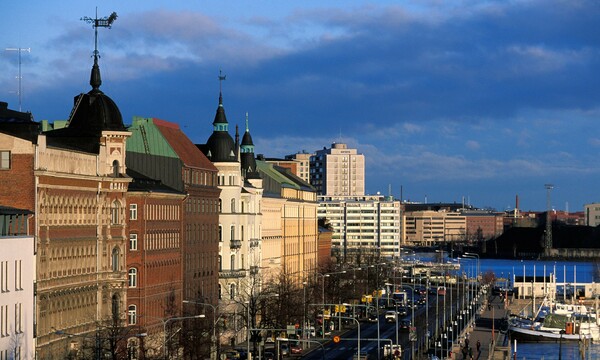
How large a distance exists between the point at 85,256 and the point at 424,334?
6442 cm

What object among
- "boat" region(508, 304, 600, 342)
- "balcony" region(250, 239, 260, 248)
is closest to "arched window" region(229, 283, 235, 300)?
"balcony" region(250, 239, 260, 248)

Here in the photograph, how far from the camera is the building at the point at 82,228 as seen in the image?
95.5 meters

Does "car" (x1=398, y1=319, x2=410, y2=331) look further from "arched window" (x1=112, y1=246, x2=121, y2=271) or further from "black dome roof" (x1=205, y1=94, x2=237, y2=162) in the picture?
"arched window" (x1=112, y1=246, x2=121, y2=271)

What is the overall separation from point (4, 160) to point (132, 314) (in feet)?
81.5

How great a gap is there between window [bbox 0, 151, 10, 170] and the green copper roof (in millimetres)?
42622

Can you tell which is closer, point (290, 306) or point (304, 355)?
point (304, 355)

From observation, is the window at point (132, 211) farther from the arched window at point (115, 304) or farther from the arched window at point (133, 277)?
the arched window at point (115, 304)

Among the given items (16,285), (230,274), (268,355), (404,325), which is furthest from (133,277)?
(404,325)

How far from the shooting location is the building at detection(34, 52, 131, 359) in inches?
3760

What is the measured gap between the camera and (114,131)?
362 ft

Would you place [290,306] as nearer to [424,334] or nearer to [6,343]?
[424,334]

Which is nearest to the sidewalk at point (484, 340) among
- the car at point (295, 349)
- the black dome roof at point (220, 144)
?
the car at point (295, 349)

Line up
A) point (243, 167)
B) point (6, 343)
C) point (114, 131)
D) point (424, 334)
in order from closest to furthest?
1. point (6, 343)
2. point (114, 131)
3. point (424, 334)
4. point (243, 167)

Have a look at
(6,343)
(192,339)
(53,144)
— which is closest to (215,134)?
(192,339)
